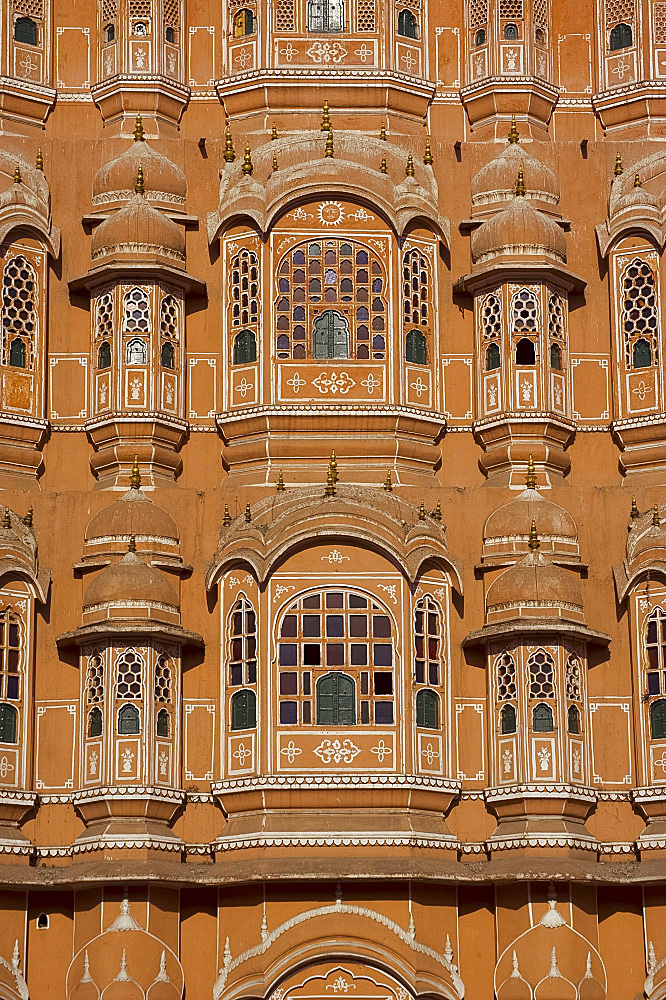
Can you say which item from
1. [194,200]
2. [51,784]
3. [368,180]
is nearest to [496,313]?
[368,180]

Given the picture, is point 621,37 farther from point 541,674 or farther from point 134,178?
point 541,674

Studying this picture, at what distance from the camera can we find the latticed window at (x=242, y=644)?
32312 mm

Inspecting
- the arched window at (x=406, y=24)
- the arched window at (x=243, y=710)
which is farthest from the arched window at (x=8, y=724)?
the arched window at (x=406, y=24)

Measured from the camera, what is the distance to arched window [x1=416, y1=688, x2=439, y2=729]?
32062 millimetres

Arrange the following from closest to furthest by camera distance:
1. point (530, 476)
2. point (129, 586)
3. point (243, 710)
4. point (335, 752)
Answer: point (335, 752) < point (129, 586) < point (243, 710) < point (530, 476)

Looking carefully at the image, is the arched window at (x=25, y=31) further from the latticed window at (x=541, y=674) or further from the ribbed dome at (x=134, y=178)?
the latticed window at (x=541, y=674)

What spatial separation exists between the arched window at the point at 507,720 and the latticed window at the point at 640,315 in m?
5.73

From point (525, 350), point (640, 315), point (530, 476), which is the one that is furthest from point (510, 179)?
point (530, 476)

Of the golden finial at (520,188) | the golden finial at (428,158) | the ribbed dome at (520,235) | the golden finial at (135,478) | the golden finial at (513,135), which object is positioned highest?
the golden finial at (513,135)

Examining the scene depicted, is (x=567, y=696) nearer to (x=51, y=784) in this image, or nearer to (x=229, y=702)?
(x=229, y=702)

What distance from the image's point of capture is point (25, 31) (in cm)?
3628

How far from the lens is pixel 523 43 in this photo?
3616 centimetres

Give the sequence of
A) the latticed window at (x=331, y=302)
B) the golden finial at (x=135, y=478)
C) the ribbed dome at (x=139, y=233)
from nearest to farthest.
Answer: the golden finial at (x=135, y=478)
the latticed window at (x=331, y=302)
the ribbed dome at (x=139, y=233)

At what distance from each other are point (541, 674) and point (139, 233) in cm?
888
